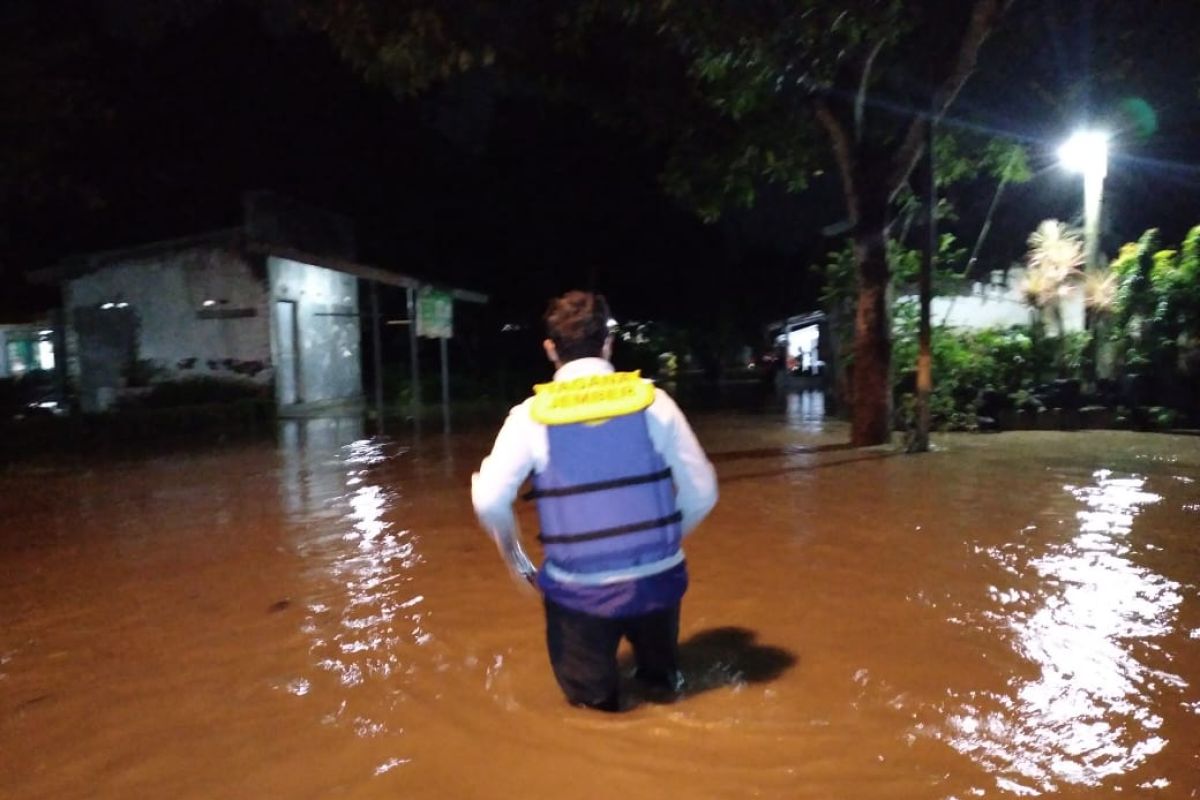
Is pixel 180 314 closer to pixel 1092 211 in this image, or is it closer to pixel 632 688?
pixel 1092 211

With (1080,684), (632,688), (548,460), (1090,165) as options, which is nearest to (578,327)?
(548,460)

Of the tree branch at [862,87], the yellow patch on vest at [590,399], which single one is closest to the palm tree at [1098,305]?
the tree branch at [862,87]

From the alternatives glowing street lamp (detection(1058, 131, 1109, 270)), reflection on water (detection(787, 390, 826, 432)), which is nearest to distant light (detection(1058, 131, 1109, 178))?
glowing street lamp (detection(1058, 131, 1109, 270))

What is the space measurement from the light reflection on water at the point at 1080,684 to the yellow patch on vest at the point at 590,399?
77.0 inches

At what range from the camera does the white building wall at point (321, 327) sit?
67.3ft

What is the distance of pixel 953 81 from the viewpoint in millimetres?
12180

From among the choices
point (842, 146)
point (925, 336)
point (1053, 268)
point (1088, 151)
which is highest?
point (1088, 151)

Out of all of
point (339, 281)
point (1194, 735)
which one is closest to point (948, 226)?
point (339, 281)

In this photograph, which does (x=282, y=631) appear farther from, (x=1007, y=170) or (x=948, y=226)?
(x=948, y=226)

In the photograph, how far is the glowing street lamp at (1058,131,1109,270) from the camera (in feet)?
49.2

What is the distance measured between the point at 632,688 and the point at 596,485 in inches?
53.1

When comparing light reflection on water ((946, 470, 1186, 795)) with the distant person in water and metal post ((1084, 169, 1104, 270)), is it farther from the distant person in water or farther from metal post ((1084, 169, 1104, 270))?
metal post ((1084, 169, 1104, 270))

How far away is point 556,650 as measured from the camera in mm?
4051

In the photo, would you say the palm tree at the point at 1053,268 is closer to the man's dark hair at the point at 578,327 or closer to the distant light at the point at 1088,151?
the distant light at the point at 1088,151
